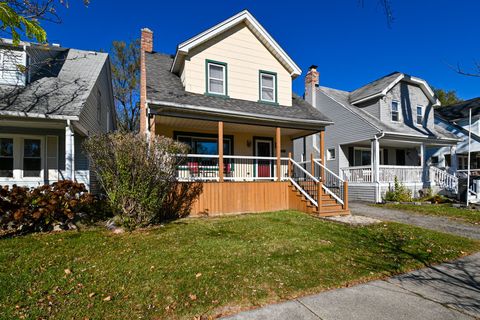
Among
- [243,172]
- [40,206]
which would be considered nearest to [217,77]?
[243,172]

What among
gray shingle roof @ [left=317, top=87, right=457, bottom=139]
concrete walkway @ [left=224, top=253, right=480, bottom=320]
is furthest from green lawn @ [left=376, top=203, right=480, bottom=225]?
concrete walkway @ [left=224, top=253, right=480, bottom=320]

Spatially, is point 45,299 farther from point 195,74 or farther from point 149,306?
point 195,74

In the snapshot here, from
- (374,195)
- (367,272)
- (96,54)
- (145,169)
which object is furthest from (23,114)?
(374,195)

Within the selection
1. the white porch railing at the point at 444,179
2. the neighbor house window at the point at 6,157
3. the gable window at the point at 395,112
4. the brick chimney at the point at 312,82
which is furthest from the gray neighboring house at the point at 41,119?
the white porch railing at the point at 444,179

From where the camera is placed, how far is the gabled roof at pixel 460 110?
2003cm

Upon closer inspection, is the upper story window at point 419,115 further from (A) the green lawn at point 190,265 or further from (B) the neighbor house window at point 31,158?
(B) the neighbor house window at point 31,158

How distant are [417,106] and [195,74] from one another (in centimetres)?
1549

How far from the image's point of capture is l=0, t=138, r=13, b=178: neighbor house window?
9.96 meters

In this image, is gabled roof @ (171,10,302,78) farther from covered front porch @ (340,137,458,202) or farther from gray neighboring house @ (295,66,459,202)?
covered front porch @ (340,137,458,202)

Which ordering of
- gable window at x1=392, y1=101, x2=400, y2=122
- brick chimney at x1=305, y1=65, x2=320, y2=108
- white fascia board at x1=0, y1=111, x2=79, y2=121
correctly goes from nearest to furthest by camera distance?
1. white fascia board at x1=0, y1=111, x2=79, y2=121
2. gable window at x1=392, y1=101, x2=400, y2=122
3. brick chimney at x1=305, y1=65, x2=320, y2=108

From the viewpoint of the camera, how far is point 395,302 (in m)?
3.37

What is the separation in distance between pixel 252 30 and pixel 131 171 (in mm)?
8758

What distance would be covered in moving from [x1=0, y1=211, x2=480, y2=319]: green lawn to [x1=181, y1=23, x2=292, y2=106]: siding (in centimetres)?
641

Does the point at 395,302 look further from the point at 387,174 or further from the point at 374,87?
the point at 374,87
